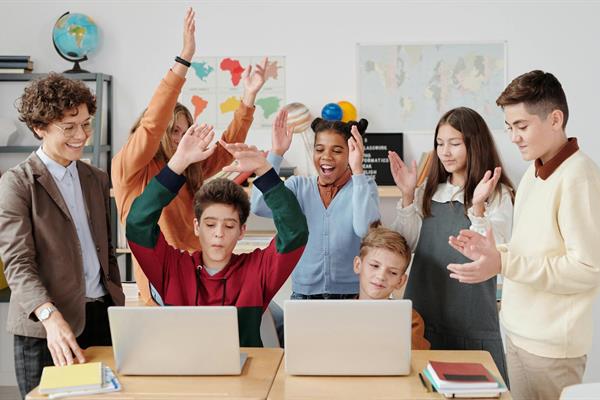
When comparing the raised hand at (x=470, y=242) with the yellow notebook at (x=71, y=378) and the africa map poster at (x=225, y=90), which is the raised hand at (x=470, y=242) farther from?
the africa map poster at (x=225, y=90)

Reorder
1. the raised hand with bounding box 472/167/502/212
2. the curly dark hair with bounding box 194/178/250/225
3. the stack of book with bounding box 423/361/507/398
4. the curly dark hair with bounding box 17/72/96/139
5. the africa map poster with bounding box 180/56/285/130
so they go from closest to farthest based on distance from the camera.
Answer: the stack of book with bounding box 423/361/507/398
the curly dark hair with bounding box 17/72/96/139
the raised hand with bounding box 472/167/502/212
the curly dark hair with bounding box 194/178/250/225
the africa map poster with bounding box 180/56/285/130

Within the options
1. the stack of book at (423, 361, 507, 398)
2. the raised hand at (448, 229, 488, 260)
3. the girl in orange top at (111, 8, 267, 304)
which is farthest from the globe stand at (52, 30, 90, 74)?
the stack of book at (423, 361, 507, 398)

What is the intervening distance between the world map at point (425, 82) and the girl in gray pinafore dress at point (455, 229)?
1.83m

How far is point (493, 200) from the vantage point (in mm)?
2340

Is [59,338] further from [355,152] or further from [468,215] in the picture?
[468,215]

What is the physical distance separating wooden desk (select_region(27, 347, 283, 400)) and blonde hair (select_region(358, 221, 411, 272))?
0.55 m

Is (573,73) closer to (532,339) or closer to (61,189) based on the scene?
(532,339)

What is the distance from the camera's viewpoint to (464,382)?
1.76 metres

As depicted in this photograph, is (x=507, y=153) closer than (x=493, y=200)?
No

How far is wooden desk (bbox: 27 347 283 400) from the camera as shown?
5.81 feet

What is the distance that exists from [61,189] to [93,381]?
60cm

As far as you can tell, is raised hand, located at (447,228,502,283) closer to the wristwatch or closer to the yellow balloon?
the wristwatch

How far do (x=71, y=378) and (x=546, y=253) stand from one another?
1.25 meters

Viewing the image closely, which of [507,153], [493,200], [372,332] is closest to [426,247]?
[493,200]
